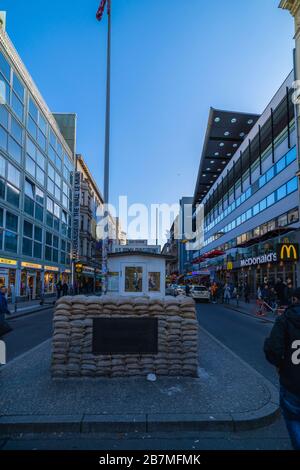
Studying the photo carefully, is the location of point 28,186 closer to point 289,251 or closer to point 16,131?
point 16,131

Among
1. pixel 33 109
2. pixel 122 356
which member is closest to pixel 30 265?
pixel 33 109

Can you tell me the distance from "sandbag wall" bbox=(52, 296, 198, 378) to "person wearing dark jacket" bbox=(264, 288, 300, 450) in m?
3.26

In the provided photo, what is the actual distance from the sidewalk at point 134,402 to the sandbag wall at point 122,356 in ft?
0.62

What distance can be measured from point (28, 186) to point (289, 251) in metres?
24.7

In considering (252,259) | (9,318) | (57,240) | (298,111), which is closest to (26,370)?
(9,318)

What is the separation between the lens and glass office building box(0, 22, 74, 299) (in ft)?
87.3

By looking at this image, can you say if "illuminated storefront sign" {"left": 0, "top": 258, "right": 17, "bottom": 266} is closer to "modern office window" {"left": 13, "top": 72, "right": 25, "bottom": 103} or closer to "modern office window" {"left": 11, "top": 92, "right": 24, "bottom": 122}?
"modern office window" {"left": 11, "top": 92, "right": 24, "bottom": 122}

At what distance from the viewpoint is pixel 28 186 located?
32.3 metres

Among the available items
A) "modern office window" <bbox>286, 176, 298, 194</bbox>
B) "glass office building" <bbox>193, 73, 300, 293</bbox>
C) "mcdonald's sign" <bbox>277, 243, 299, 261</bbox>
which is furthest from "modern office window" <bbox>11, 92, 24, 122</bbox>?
"mcdonald's sign" <bbox>277, 243, 299, 261</bbox>

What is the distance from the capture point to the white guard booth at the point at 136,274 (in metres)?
14.6

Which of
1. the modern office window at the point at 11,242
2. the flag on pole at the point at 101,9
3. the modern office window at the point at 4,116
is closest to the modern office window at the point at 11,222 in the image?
the modern office window at the point at 11,242

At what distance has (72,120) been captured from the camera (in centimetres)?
5109

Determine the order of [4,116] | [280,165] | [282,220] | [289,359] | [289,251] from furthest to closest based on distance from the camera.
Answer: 1. [280,165]
2. [282,220]
3. [4,116]
4. [289,251]
5. [289,359]

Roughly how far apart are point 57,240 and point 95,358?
38623 mm
